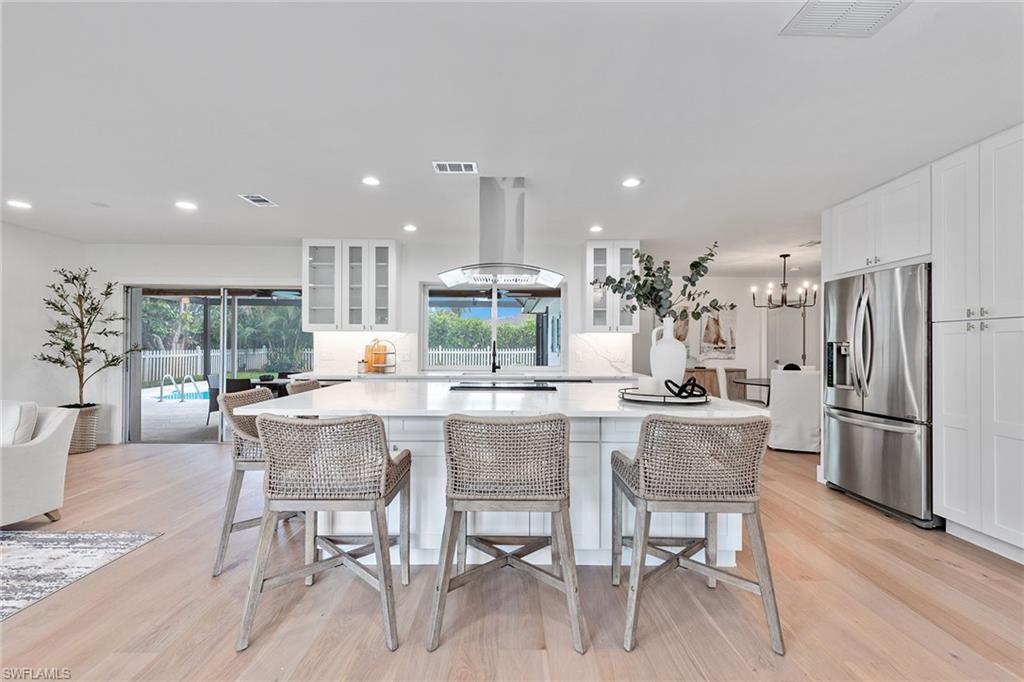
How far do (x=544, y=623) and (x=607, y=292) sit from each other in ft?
13.5

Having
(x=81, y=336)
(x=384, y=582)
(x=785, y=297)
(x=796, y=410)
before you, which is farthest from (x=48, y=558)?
(x=785, y=297)

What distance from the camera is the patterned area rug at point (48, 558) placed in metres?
2.31

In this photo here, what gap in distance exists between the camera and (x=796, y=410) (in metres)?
5.48

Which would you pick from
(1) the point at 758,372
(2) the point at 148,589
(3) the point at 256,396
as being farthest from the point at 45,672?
(1) the point at 758,372

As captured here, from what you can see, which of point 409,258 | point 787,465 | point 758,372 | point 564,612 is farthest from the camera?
point 758,372

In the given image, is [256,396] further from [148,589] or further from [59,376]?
[59,376]

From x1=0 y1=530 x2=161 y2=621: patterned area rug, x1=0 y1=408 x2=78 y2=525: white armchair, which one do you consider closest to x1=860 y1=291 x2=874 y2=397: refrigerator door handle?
x1=0 y1=530 x2=161 y2=621: patterned area rug

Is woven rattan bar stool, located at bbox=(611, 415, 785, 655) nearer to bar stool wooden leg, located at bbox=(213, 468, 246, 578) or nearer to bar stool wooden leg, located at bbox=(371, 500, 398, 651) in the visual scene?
bar stool wooden leg, located at bbox=(371, 500, 398, 651)

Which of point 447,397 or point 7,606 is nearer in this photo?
point 7,606

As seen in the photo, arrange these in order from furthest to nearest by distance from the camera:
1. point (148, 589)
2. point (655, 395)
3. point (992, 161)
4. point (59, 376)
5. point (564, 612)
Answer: point (59, 376) < point (992, 161) < point (655, 395) < point (148, 589) < point (564, 612)

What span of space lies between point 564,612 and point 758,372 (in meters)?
7.32

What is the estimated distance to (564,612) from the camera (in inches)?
85.1

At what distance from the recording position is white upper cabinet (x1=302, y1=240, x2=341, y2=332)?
555cm

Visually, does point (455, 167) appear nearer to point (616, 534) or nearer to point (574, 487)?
point (574, 487)
